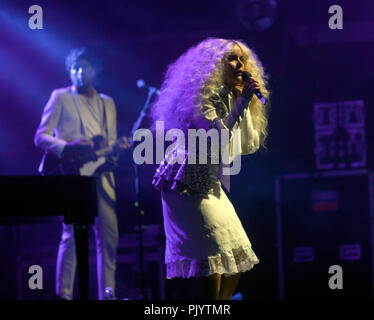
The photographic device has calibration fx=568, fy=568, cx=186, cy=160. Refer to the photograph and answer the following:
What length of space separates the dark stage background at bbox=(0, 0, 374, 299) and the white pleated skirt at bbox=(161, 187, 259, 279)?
2.28 metres

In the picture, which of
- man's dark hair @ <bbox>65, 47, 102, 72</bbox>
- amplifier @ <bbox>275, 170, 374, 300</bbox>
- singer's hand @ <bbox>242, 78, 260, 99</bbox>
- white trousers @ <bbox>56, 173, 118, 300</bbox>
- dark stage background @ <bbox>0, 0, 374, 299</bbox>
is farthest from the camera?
dark stage background @ <bbox>0, 0, 374, 299</bbox>

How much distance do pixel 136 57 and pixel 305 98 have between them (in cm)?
162

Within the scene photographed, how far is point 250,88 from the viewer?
266cm

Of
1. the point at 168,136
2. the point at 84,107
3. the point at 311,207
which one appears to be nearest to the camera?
the point at 168,136

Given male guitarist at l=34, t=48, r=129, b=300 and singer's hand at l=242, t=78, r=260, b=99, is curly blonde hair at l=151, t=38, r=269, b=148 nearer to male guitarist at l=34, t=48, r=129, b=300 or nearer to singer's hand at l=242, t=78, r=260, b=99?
singer's hand at l=242, t=78, r=260, b=99

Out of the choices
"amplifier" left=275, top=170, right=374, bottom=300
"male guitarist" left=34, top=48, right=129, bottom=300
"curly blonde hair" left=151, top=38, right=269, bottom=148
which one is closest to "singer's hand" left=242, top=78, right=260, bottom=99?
"curly blonde hair" left=151, top=38, right=269, bottom=148

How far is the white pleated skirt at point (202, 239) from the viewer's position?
8.76ft

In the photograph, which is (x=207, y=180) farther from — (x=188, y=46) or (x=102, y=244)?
(x=188, y=46)

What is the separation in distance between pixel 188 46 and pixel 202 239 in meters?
2.93

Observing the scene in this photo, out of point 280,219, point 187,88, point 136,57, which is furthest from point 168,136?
point 136,57

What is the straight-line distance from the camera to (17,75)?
525 centimetres

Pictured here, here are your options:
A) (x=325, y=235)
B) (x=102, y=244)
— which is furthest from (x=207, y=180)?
(x=325, y=235)

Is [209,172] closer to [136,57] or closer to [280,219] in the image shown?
[280,219]

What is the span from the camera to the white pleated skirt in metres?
2.67
